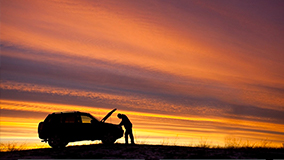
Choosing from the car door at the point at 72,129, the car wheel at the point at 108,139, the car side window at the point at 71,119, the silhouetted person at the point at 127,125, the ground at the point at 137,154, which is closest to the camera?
the ground at the point at 137,154

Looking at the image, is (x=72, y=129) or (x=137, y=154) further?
(x=72, y=129)

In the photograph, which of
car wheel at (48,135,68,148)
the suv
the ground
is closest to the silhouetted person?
the suv

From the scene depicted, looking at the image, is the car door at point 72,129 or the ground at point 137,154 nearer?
the ground at point 137,154

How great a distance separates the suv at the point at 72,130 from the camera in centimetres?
2092

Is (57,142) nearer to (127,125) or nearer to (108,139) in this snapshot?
(108,139)

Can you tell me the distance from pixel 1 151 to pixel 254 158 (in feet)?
46.2

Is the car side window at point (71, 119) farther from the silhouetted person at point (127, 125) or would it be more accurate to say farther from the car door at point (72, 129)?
the silhouetted person at point (127, 125)

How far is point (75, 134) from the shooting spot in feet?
68.7

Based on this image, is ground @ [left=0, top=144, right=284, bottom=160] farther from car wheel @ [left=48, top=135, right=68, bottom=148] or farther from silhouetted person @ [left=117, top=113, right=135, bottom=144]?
silhouetted person @ [left=117, top=113, right=135, bottom=144]

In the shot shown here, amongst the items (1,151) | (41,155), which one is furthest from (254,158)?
(1,151)

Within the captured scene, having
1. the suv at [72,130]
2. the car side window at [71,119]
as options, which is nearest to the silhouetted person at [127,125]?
the suv at [72,130]

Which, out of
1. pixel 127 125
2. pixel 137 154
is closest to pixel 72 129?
pixel 127 125

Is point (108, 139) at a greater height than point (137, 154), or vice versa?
point (108, 139)

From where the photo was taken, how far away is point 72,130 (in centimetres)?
2091
